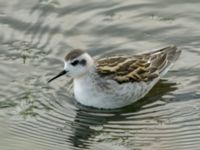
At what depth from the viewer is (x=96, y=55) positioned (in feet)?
48.9

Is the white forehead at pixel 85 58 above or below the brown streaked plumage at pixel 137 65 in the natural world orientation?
above

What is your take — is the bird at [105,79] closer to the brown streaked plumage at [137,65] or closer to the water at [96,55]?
the brown streaked plumage at [137,65]

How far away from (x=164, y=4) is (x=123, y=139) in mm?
5051

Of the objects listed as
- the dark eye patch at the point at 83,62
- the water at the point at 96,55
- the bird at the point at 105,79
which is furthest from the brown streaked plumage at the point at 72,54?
the water at the point at 96,55

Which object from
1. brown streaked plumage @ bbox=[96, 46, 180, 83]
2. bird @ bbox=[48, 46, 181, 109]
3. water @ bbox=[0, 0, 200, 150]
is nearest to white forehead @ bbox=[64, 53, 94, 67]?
bird @ bbox=[48, 46, 181, 109]

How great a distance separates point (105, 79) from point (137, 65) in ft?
2.52

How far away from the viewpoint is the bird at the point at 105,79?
13.4 meters

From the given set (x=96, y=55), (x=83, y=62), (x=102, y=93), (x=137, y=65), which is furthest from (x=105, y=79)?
(x=96, y=55)

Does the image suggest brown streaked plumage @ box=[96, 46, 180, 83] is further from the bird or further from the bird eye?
the bird eye

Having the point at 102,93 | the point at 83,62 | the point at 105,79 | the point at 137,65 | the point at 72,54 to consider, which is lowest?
the point at 102,93

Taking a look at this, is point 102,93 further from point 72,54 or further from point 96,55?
point 96,55

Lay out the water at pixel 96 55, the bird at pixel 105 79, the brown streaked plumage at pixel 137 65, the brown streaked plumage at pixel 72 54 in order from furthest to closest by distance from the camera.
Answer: the brown streaked plumage at pixel 137 65, the bird at pixel 105 79, the brown streaked plumage at pixel 72 54, the water at pixel 96 55

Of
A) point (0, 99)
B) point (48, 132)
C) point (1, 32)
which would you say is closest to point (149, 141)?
point (48, 132)

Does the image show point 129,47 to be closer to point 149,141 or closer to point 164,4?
point 164,4
